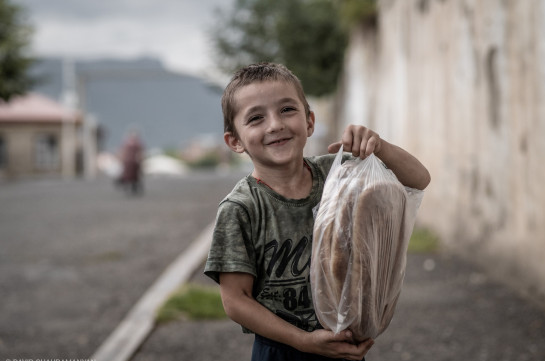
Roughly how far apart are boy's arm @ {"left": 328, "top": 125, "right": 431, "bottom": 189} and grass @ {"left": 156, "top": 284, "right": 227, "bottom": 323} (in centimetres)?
371

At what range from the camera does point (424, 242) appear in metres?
9.08

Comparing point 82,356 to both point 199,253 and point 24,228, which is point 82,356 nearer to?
point 199,253

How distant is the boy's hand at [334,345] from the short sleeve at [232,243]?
258mm

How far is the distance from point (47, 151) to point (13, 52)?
3298 centimetres

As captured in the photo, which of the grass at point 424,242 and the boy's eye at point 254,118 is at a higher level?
the boy's eye at point 254,118

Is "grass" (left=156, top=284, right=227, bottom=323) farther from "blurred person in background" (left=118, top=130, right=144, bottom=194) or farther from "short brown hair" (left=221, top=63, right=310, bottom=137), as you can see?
"blurred person in background" (left=118, top=130, right=144, bottom=194)

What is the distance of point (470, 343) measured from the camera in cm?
493

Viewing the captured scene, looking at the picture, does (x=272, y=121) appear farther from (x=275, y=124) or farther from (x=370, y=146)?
(x=370, y=146)

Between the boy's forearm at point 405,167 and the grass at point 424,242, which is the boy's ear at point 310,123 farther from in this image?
the grass at point 424,242

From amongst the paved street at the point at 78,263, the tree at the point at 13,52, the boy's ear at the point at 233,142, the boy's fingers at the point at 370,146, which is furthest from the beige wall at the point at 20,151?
the boy's fingers at the point at 370,146

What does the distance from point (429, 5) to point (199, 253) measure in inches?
167

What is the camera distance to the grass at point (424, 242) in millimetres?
8697

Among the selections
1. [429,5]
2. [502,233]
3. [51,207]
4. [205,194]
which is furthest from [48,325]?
[205,194]

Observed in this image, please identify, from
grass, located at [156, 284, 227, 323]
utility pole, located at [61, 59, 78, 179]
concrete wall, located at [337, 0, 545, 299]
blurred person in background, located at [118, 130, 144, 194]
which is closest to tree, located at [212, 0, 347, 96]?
blurred person in background, located at [118, 130, 144, 194]
